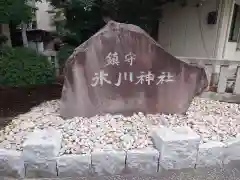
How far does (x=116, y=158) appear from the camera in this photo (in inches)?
93.7

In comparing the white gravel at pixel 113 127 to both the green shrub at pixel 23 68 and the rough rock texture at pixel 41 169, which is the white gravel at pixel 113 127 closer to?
the rough rock texture at pixel 41 169

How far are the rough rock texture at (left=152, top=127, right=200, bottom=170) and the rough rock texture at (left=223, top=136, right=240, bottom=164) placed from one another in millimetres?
374

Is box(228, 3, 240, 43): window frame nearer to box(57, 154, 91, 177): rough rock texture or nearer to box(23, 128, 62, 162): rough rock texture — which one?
box(57, 154, 91, 177): rough rock texture

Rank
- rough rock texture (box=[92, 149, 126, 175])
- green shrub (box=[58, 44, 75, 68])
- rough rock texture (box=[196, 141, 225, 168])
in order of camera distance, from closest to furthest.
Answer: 1. rough rock texture (box=[92, 149, 126, 175])
2. rough rock texture (box=[196, 141, 225, 168])
3. green shrub (box=[58, 44, 75, 68])

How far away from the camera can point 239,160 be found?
8.73 ft

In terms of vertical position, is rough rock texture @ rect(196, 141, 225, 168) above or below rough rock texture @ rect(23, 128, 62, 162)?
below

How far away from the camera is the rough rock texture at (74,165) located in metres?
2.32

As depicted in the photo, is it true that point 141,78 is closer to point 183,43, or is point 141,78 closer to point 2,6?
point 2,6

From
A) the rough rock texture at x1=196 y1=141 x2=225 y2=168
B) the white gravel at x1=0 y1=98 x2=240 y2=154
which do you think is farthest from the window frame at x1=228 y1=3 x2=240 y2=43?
the rough rock texture at x1=196 y1=141 x2=225 y2=168

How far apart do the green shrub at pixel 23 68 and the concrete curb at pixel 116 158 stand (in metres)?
2.39

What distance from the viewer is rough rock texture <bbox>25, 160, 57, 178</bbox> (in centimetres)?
230

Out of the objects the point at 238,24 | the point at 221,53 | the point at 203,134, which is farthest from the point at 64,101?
the point at 238,24

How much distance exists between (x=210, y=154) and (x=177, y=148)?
397mm

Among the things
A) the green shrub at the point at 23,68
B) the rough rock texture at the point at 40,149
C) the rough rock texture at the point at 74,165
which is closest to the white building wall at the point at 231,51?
the green shrub at the point at 23,68
